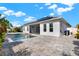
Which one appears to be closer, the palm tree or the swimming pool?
the palm tree

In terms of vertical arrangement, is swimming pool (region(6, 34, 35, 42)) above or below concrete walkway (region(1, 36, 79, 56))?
above

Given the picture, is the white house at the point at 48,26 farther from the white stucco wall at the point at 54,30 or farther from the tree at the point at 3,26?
→ the tree at the point at 3,26

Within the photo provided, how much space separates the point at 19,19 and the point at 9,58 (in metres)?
1.10

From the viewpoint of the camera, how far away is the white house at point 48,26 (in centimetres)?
559

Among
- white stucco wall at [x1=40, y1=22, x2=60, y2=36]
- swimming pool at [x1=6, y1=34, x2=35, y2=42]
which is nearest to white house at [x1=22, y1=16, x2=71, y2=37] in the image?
white stucco wall at [x1=40, y1=22, x2=60, y2=36]

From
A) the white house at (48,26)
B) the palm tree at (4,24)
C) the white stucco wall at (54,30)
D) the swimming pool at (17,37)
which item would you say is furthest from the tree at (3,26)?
the white stucco wall at (54,30)

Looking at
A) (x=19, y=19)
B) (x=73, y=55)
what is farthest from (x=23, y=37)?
(x=73, y=55)

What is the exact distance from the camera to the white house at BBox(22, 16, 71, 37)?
220 inches

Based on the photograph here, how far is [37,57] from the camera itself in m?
5.42

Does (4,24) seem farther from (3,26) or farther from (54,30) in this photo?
(54,30)

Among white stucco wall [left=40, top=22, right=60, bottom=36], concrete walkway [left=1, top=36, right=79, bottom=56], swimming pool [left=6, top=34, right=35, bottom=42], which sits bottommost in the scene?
concrete walkway [left=1, top=36, right=79, bottom=56]

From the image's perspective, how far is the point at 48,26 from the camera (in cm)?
578

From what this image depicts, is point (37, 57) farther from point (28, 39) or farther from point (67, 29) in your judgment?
point (67, 29)

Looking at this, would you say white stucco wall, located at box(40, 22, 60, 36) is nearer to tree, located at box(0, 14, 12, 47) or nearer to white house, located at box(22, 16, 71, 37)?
white house, located at box(22, 16, 71, 37)
